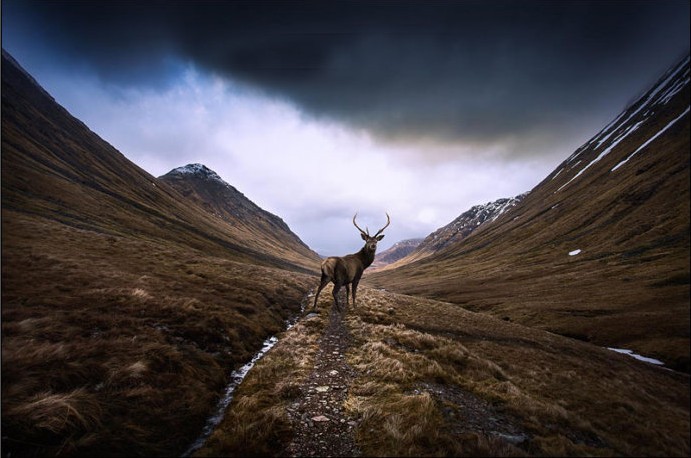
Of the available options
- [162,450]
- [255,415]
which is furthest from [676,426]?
[162,450]

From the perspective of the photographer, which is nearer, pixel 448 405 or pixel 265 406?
pixel 448 405

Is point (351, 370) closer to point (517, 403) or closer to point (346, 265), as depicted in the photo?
point (517, 403)

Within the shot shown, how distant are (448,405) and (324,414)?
2.99 metres

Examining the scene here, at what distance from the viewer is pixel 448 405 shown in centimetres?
650

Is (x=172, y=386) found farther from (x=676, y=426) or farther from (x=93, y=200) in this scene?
(x=93, y=200)

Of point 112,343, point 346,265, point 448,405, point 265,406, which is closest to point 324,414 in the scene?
point 265,406

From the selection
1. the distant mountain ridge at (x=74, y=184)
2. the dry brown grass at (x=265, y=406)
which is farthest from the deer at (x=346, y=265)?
the distant mountain ridge at (x=74, y=184)

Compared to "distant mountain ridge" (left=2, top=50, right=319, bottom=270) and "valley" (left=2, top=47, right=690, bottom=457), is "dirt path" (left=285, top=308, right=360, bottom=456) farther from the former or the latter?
"distant mountain ridge" (left=2, top=50, right=319, bottom=270)

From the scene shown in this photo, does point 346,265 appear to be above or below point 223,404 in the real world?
above

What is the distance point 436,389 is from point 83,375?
29.4 ft

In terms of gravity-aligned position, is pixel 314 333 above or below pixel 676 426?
below

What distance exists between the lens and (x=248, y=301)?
1805 cm

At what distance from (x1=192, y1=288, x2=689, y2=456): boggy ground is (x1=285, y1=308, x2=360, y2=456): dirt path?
0.03m

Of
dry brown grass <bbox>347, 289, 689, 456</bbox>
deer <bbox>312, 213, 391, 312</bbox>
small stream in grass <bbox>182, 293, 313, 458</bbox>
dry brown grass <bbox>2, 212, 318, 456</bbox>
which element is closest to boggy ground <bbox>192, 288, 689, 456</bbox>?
dry brown grass <bbox>347, 289, 689, 456</bbox>
